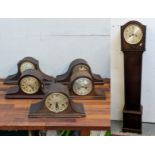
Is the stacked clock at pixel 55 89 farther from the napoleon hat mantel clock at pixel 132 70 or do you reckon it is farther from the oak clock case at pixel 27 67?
the napoleon hat mantel clock at pixel 132 70

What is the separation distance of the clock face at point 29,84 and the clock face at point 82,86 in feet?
0.77

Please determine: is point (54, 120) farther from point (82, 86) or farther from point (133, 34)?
point (133, 34)

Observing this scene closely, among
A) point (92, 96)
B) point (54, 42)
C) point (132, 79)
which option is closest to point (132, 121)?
point (132, 79)

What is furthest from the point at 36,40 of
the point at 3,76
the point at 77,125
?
the point at 77,125

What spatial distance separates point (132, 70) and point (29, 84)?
2.71ft

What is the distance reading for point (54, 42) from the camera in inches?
79.7

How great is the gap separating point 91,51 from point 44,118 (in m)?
0.73

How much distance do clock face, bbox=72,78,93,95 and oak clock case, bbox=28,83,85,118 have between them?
211 mm

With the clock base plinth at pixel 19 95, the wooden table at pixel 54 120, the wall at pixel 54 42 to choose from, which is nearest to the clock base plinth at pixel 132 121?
the wall at pixel 54 42

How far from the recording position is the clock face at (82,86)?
5.60 feet

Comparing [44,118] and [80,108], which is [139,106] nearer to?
[80,108]

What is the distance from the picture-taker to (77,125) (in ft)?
4.66

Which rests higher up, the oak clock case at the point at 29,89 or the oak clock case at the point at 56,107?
the oak clock case at the point at 29,89

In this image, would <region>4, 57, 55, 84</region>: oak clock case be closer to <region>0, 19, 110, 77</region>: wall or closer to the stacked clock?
the stacked clock
